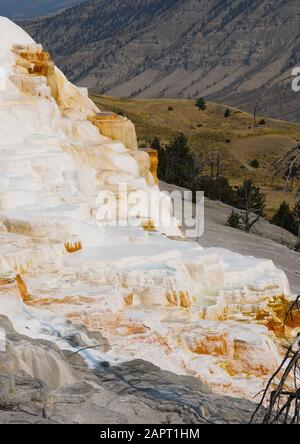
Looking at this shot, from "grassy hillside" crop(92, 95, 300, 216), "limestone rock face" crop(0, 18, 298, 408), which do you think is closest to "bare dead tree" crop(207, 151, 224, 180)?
"grassy hillside" crop(92, 95, 300, 216)

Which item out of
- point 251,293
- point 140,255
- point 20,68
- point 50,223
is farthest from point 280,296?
point 20,68

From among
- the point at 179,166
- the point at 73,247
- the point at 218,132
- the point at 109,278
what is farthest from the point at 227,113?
the point at 109,278

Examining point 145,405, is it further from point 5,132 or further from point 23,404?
point 5,132

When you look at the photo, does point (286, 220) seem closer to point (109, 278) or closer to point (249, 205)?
point (249, 205)

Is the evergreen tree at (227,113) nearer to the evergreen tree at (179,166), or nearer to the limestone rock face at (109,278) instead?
the evergreen tree at (179,166)

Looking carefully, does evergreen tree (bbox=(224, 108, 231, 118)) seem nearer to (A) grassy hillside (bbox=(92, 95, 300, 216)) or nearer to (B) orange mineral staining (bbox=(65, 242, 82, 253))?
(A) grassy hillside (bbox=(92, 95, 300, 216))

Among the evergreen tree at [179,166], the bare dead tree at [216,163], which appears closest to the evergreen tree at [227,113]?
the bare dead tree at [216,163]

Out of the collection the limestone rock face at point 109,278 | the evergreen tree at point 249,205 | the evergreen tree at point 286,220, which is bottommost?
the evergreen tree at point 286,220
